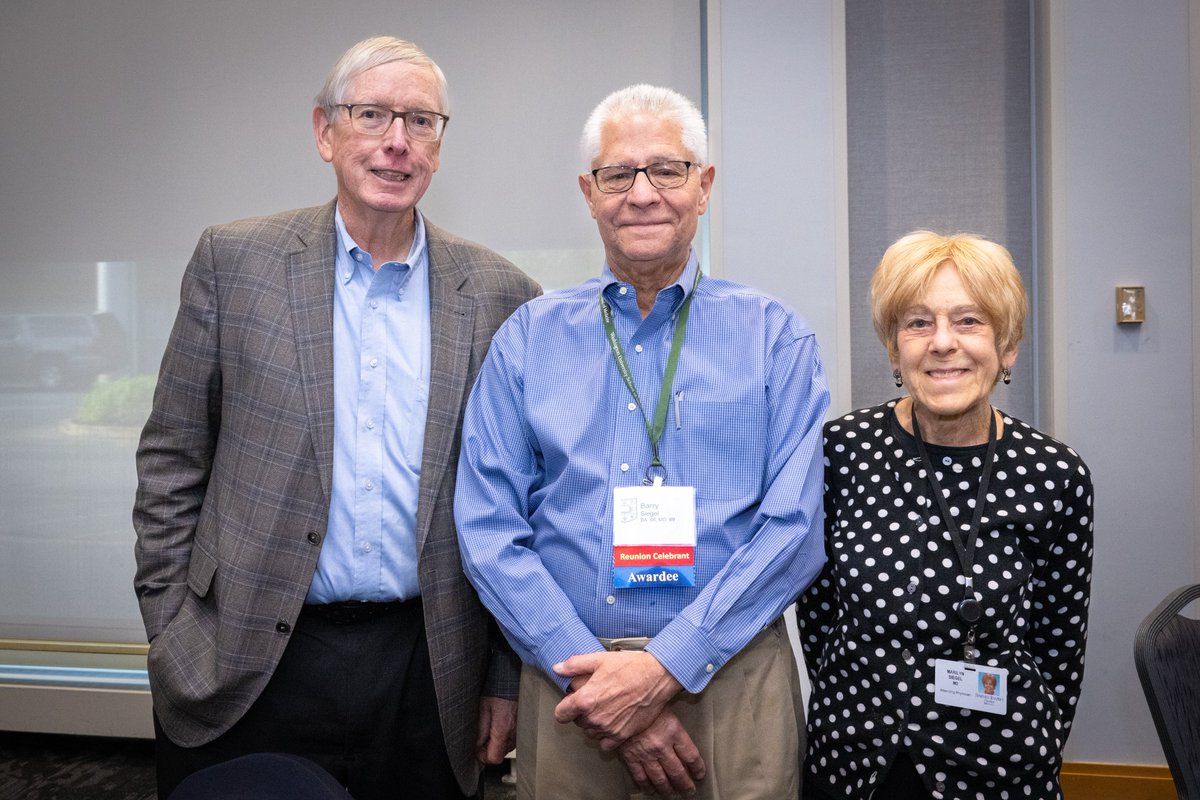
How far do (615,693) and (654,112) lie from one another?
1.07 m

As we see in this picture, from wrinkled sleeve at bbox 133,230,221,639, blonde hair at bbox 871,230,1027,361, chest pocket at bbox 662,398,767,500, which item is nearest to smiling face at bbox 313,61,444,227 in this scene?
wrinkled sleeve at bbox 133,230,221,639

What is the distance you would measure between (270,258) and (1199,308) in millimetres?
2862

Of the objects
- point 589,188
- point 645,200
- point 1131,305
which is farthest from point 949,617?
point 1131,305

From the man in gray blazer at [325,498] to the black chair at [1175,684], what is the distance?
1206mm

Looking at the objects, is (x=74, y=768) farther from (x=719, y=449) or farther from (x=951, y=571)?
(x=951, y=571)

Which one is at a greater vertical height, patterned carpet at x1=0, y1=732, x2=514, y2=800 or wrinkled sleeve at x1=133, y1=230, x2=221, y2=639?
wrinkled sleeve at x1=133, y1=230, x2=221, y2=639

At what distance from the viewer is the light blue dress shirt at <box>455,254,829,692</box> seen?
154cm

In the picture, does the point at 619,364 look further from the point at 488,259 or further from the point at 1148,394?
the point at 1148,394

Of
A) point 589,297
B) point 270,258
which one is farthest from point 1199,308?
point 270,258

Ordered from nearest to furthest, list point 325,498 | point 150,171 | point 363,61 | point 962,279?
point 962,279 → point 325,498 → point 363,61 → point 150,171

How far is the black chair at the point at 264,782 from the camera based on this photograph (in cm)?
92

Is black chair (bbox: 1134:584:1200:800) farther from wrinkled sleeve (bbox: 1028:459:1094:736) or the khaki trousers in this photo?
the khaki trousers

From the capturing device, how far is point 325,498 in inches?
66.6

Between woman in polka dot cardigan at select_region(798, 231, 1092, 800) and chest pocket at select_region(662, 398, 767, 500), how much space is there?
0.20 meters
